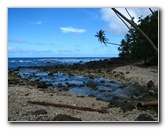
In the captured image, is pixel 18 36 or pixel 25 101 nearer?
pixel 18 36

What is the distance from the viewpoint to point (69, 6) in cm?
348

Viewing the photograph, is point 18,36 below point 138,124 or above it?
above

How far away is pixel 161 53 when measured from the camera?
347cm

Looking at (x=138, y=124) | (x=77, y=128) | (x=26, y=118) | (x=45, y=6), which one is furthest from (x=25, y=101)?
(x=138, y=124)

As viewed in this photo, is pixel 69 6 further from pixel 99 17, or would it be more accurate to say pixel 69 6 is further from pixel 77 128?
pixel 77 128

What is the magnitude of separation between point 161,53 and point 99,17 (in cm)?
108

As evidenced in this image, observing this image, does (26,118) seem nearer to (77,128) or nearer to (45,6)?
(77,128)

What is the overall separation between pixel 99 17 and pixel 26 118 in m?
1.90

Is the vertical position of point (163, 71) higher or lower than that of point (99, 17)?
lower

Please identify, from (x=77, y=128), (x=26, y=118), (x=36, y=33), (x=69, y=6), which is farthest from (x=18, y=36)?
(x=77, y=128)

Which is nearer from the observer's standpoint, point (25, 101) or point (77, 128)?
point (77, 128)
